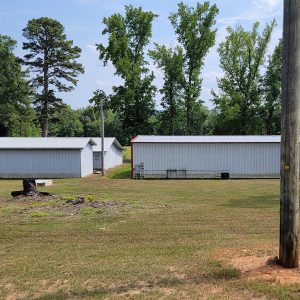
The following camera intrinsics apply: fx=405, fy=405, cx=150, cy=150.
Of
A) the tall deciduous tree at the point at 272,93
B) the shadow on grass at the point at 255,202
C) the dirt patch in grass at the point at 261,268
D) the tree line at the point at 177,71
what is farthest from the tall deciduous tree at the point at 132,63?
the dirt patch in grass at the point at 261,268

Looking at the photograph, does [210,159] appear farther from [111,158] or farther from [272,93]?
[272,93]

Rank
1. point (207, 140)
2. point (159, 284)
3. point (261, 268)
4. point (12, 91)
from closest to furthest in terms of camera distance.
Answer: point (159, 284) < point (261, 268) < point (207, 140) < point (12, 91)

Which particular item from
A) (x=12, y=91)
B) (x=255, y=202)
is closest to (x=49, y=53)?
(x=12, y=91)

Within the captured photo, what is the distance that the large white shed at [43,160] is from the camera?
108 ft

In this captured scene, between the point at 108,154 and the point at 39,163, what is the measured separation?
9.88m

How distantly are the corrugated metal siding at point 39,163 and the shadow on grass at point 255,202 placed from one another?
18.4 meters

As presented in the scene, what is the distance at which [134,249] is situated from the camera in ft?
27.0

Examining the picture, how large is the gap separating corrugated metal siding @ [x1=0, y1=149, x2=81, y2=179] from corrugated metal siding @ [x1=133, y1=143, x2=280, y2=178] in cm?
557

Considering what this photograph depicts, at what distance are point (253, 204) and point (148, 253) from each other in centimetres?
884

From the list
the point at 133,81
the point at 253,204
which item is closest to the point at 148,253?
the point at 253,204

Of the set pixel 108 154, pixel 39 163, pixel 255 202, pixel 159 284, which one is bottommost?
pixel 255 202

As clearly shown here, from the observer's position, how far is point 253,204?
15664 millimetres

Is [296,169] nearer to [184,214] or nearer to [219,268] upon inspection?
[219,268]

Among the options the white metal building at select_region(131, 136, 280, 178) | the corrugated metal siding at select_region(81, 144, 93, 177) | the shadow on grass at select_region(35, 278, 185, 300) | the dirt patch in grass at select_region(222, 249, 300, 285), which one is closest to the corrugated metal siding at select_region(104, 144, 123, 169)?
the corrugated metal siding at select_region(81, 144, 93, 177)
